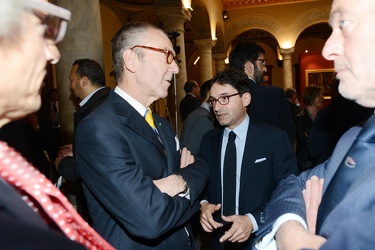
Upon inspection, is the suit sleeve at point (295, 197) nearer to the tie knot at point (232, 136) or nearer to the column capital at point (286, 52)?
the tie knot at point (232, 136)

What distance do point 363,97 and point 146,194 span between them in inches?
37.8

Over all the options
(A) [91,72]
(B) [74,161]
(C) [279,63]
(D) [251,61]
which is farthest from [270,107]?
(C) [279,63]

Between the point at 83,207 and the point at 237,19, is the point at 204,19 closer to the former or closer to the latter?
the point at 237,19

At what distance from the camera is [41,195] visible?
810 millimetres

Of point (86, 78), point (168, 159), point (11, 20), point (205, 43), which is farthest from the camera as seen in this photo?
point (205, 43)

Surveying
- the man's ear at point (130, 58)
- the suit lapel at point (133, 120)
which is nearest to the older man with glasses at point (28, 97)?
the suit lapel at point (133, 120)

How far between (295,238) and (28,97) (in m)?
0.95

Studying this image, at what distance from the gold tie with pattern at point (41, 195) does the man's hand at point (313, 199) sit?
33.2 inches

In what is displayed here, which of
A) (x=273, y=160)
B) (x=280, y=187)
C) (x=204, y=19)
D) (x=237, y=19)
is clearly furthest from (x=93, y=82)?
(x=237, y=19)

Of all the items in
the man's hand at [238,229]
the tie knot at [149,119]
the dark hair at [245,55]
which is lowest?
the man's hand at [238,229]

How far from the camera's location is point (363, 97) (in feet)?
3.70

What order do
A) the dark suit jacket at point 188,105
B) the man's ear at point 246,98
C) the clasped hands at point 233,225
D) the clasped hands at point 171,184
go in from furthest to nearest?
the dark suit jacket at point 188,105
the man's ear at point 246,98
the clasped hands at point 233,225
the clasped hands at point 171,184

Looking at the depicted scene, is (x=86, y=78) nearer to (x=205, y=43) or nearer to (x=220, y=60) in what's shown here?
(x=205, y=43)

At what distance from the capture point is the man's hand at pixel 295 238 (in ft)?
3.53
